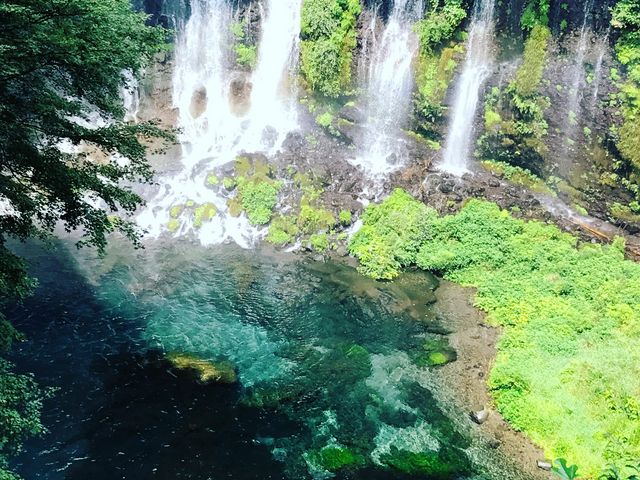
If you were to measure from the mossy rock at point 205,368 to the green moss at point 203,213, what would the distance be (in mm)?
11291

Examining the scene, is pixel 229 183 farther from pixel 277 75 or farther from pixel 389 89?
pixel 389 89

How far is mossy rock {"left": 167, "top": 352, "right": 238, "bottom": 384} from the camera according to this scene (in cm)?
1880

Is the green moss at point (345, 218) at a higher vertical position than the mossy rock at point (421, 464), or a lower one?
higher

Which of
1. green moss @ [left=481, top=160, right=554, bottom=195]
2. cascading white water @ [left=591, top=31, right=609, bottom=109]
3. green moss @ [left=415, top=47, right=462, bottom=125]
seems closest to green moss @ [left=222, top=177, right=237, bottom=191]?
green moss @ [left=415, top=47, right=462, bottom=125]

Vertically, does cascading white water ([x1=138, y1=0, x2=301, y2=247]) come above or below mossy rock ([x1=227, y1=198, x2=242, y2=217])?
above

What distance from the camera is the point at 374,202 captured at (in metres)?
30.7

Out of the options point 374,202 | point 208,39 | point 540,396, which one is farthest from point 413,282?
point 208,39

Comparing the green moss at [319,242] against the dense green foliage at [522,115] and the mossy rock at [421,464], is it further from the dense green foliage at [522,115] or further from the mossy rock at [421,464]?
the mossy rock at [421,464]

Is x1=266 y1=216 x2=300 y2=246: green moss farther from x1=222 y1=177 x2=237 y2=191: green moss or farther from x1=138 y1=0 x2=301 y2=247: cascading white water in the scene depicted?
x1=138 y1=0 x2=301 y2=247: cascading white water

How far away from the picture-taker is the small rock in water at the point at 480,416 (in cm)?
1800

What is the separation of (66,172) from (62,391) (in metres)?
8.42

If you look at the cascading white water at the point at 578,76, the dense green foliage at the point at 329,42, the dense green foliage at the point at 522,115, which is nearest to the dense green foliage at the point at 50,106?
the dense green foliage at the point at 329,42

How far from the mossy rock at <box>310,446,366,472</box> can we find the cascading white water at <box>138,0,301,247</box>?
18.1 m

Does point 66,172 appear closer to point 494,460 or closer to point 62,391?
point 62,391
